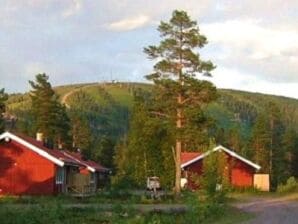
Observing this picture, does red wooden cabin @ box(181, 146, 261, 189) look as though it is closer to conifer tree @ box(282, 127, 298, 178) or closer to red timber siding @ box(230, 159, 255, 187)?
red timber siding @ box(230, 159, 255, 187)

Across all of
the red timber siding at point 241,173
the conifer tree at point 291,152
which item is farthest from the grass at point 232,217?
the conifer tree at point 291,152

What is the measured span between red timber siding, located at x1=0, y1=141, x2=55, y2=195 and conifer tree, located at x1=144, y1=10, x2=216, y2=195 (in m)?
10.1

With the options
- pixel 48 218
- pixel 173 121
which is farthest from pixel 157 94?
pixel 48 218

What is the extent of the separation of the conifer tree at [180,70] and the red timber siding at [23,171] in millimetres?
10109

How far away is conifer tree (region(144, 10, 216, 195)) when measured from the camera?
167 feet

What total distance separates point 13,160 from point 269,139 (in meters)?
50.2

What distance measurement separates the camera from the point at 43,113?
74.8 m

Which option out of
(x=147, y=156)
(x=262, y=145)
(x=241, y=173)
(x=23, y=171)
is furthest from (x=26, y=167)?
(x=262, y=145)

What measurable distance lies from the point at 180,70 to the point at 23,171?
14.5 meters

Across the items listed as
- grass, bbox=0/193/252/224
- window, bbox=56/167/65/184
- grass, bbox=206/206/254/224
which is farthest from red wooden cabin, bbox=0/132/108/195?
grass, bbox=206/206/254/224

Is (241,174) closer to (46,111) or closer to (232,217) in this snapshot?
(46,111)

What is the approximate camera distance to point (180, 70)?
51.6 meters

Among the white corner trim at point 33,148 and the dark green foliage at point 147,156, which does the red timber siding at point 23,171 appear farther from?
the dark green foliage at point 147,156

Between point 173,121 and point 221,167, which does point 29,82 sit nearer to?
point 173,121
